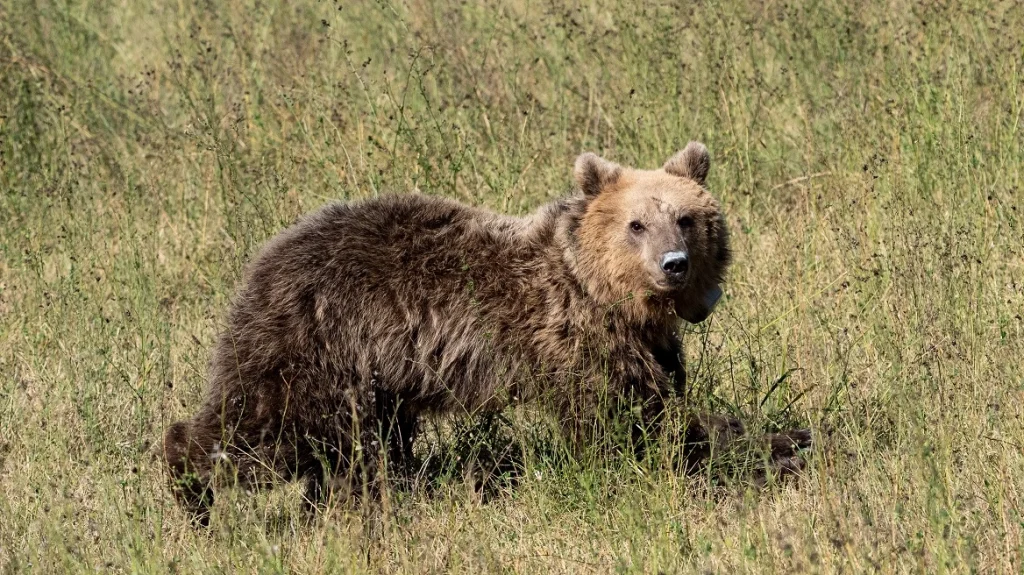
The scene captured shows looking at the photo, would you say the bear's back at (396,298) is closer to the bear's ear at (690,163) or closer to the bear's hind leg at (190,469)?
the bear's hind leg at (190,469)

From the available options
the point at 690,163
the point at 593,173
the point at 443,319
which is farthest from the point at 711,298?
the point at 443,319

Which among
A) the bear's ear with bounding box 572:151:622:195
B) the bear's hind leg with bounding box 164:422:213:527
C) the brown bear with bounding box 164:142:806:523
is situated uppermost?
the bear's ear with bounding box 572:151:622:195

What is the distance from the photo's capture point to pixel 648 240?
6.05 m

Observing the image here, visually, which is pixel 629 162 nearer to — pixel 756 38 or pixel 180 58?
pixel 756 38

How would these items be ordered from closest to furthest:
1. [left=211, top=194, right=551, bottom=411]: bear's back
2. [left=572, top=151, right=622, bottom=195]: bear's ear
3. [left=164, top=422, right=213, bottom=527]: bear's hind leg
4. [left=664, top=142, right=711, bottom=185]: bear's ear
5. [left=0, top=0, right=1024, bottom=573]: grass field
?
[left=0, top=0, right=1024, bottom=573]: grass field, [left=164, top=422, right=213, bottom=527]: bear's hind leg, [left=211, top=194, right=551, bottom=411]: bear's back, [left=572, top=151, right=622, bottom=195]: bear's ear, [left=664, top=142, right=711, bottom=185]: bear's ear

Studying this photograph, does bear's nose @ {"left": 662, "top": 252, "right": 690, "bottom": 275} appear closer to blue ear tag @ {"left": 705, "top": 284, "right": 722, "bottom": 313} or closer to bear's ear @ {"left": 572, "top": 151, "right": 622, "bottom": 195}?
blue ear tag @ {"left": 705, "top": 284, "right": 722, "bottom": 313}

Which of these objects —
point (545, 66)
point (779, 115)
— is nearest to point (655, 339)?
point (779, 115)

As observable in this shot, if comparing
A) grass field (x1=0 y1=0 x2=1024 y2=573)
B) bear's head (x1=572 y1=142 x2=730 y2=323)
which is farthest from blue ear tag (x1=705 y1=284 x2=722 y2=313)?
grass field (x1=0 y1=0 x2=1024 y2=573)

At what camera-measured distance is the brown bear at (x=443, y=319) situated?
5848 millimetres

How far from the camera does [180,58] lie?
10.6m

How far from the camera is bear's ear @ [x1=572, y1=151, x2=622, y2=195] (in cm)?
629

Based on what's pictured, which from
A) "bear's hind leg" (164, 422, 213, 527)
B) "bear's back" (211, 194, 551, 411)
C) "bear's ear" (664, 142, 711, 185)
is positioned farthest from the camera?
"bear's ear" (664, 142, 711, 185)

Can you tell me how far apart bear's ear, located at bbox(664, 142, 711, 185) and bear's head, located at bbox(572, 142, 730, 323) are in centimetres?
4

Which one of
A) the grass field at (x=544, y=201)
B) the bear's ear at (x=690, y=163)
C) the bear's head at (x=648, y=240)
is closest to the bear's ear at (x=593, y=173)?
the bear's head at (x=648, y=240)
